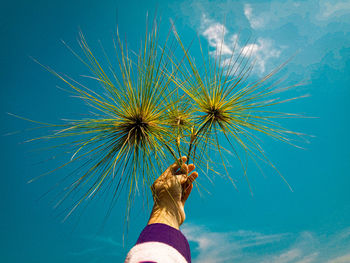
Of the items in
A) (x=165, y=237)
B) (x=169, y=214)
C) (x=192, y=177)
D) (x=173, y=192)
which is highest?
(x=192, y=177)

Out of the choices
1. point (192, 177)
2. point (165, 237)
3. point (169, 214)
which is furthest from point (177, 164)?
point (165, 237)

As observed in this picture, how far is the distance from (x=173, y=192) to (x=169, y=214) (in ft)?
0.34

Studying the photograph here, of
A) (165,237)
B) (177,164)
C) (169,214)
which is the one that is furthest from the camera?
(177,164)

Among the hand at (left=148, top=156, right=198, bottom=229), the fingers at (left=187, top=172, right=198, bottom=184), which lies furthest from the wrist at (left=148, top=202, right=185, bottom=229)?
the fingers at (left=187, top=172, right=198, bottom=184)

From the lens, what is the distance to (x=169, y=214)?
0.92 m

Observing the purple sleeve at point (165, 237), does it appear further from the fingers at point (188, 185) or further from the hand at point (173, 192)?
the fingers at point (188, 185)

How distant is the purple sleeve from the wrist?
8 centimetres

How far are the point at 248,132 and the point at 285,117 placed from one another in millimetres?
178

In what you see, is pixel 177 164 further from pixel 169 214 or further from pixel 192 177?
pixel 169 214

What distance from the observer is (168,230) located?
76cm

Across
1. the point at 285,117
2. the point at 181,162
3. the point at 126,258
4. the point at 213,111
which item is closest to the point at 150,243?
the point at 126,258

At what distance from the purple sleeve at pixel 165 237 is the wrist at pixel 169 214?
0.08 meters

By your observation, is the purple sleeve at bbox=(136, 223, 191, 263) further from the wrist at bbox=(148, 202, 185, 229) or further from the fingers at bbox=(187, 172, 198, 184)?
the fingers at bbox=(187, 172, 198, 184)

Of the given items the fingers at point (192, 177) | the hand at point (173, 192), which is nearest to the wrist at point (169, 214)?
the hand at point (173, 192)
